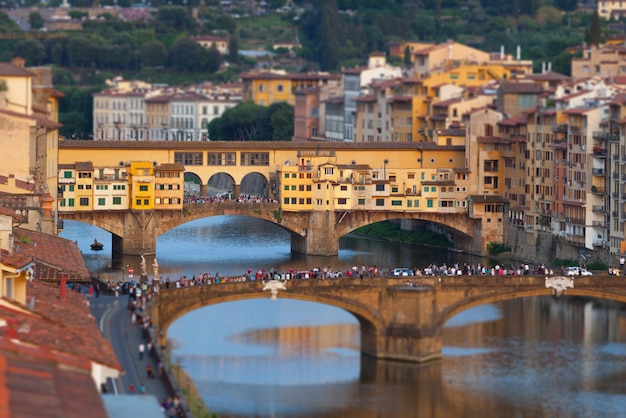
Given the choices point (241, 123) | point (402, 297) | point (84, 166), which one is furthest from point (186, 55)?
point (402, 297)

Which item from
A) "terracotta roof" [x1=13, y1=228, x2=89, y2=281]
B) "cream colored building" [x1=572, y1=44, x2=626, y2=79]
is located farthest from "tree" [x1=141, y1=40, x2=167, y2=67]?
"terracotta roof" [x1=13, y1=228, x2=89, y2=281]

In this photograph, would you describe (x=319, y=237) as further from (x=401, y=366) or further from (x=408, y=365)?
(x=401, y=366)

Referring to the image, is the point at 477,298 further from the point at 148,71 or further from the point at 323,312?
the point at 148,71

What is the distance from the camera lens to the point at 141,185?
94500 mm

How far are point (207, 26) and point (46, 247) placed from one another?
464 ft

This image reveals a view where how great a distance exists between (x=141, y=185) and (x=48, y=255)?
3772 cm

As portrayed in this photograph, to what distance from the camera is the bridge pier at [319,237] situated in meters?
94.2

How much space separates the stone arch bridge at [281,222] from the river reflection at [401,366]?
1814 centimetres

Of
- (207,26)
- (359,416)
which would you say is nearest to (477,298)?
(359,416)

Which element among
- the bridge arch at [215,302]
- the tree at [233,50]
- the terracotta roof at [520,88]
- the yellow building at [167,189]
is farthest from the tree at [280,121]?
the bridge arch at [215,302]

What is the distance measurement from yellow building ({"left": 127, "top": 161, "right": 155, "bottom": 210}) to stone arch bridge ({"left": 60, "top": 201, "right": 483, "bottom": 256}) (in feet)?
1.22

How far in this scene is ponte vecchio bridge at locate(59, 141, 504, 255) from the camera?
94312mm

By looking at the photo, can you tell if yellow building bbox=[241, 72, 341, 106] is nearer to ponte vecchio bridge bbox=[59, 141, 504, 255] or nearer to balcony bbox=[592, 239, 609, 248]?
ponte vecchio bridge bbox=[59, 141, 504, 255]

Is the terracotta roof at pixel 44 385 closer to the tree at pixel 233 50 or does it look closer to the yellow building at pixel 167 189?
the yellow building at pixel 167 189
